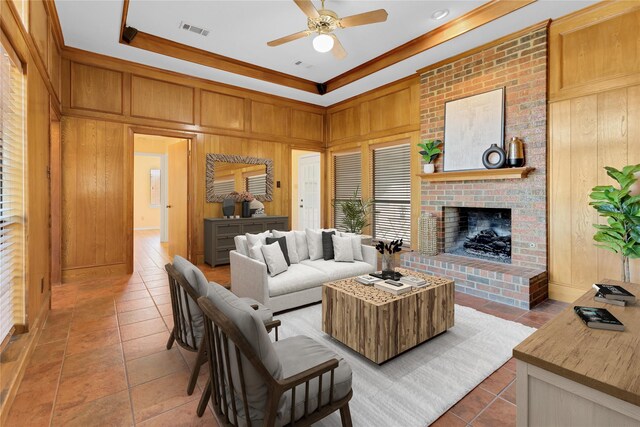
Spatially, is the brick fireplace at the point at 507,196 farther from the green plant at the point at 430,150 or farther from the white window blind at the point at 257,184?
the white window blind at the point at 257,184

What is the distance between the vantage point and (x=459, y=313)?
3346 mm

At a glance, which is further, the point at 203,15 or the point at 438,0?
the point at 203,15

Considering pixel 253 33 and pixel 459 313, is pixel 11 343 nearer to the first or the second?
pixel 459 313

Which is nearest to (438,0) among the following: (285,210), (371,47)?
(371,47)

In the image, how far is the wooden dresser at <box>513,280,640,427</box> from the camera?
964mm

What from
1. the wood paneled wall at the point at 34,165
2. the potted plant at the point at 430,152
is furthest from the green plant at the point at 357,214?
the wood paneled wall at the point at 34,165

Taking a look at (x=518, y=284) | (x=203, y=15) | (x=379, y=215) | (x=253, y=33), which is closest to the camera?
(x=518, y=284)

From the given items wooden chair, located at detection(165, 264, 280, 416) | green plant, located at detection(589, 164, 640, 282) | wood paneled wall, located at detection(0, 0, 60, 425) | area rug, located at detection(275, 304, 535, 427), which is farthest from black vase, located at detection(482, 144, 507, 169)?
wood paneled wall, located at detection(0, 0, 60, 425)

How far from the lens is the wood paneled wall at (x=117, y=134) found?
4.57m

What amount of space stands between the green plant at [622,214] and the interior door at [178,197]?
5.90m

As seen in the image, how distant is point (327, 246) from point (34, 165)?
306 centimetres

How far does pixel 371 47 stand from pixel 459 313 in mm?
3884

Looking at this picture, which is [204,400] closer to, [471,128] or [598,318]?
[598,318]

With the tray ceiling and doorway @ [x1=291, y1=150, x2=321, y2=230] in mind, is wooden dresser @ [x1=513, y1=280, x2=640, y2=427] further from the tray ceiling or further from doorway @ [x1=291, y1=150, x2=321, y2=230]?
doorway @ [x1=291, y1=150, x2=321, y2=230]
